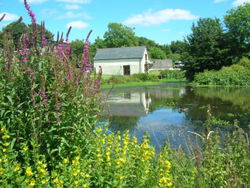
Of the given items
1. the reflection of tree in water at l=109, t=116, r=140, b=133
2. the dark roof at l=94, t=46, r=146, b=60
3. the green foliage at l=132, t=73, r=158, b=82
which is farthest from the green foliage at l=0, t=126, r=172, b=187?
the dark roof at l=94, t=46, r=146, b=60

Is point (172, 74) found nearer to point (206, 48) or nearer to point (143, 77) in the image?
point (143, 77)

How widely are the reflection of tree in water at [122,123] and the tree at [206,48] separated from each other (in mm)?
30381

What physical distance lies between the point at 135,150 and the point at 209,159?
Answer: 3.81 feet

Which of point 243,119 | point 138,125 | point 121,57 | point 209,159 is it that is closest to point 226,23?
point 121,57

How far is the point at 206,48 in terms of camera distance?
128ft

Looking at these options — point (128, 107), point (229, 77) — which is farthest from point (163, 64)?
point (128, 107)

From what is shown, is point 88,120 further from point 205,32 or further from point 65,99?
point 205,32

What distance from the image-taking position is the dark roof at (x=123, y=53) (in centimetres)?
5375

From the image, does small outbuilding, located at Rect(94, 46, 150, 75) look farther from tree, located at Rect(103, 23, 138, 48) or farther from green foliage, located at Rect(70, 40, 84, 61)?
green foliage, located at Rect(70, 40, 84, 61)

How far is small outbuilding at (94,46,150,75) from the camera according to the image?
5334 centimetres

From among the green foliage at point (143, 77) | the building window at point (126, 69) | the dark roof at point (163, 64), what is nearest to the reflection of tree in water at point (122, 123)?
the green foliage at point (143, 77)

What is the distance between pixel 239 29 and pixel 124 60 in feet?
80.6

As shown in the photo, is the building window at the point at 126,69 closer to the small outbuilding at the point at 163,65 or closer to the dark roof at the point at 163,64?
the small outbuilding at the point at 163,65

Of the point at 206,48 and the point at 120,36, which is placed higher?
the point at 120,36
